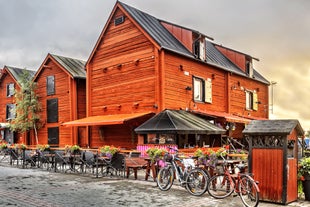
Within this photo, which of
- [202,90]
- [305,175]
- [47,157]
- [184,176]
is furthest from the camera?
[202,90]

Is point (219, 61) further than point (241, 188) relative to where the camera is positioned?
Yes

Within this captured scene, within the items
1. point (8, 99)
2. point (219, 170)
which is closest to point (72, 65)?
point (8, 99)

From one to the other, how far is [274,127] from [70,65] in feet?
70.6

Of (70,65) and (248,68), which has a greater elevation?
(70,65)

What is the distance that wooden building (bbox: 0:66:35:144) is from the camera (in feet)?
108

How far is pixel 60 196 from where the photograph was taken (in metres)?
9.62

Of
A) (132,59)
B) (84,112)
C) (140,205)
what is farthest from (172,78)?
(140,205)

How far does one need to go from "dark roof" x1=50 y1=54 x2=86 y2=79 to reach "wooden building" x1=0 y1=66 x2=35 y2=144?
5475mm

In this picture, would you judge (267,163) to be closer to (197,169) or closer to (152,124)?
(197,169)

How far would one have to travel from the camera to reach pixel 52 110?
Answer: 28328mm

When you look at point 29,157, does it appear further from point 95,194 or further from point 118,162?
point 95,194

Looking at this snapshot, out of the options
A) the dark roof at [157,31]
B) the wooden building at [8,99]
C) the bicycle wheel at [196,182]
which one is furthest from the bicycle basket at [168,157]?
the wooden building at [8,99]

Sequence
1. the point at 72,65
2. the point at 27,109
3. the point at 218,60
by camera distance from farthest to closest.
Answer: the point at 27,109, the point at 72,65, the point at 218,60

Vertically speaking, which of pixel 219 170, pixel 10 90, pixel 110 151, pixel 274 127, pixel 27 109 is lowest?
pixel 219 170
